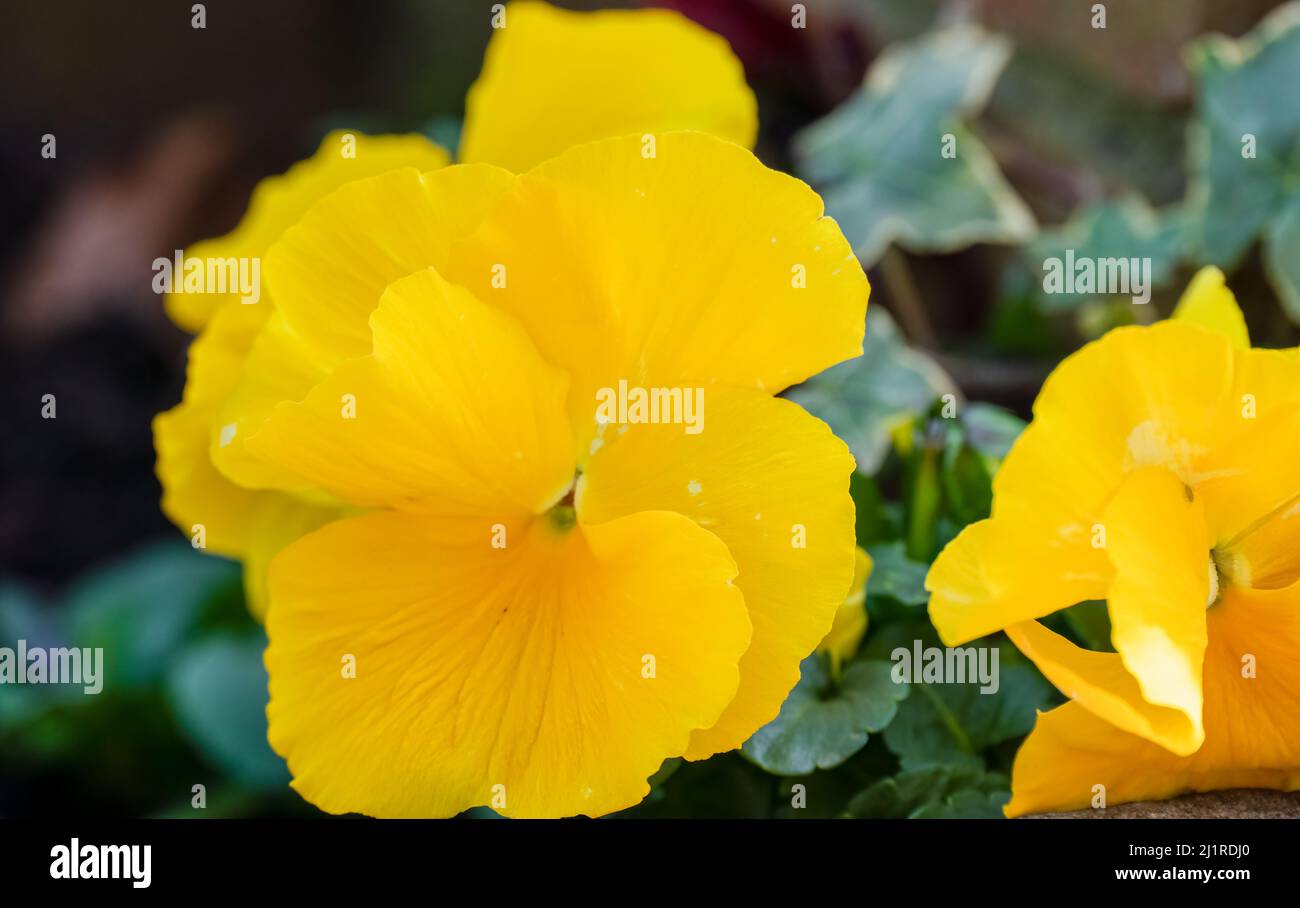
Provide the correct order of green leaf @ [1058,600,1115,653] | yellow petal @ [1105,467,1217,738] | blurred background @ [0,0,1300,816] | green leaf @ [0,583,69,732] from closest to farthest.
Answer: yellow petal @ [1105,467,1217,738], green leaf @ [1058,600,1115,653], blurred background @ [0,0,1300,816], green leaf @ [0,583,69,732]

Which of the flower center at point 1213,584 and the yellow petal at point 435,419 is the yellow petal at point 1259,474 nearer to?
the flower center at point 1213,584

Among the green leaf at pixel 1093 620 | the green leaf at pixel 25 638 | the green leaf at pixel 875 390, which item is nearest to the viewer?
the green leaf at pixel 1093 620

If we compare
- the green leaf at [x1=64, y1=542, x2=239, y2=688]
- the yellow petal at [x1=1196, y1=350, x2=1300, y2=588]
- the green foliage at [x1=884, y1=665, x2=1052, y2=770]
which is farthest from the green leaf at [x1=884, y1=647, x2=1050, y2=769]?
the green leaf at [x1=64, y1=542, x2=239, y2=688]

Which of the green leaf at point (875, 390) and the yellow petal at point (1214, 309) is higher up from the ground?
the green leaf at point (875, 390)

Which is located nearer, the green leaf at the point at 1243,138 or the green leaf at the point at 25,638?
the green leaf at the point at 1243,138

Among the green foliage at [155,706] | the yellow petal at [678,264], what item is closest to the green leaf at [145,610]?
the green foliage at [155,706]

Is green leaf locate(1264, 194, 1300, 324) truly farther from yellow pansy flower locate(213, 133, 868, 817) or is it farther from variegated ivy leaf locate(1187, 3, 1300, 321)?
yellow pansy flower locate(213, 133, 868, 817)
